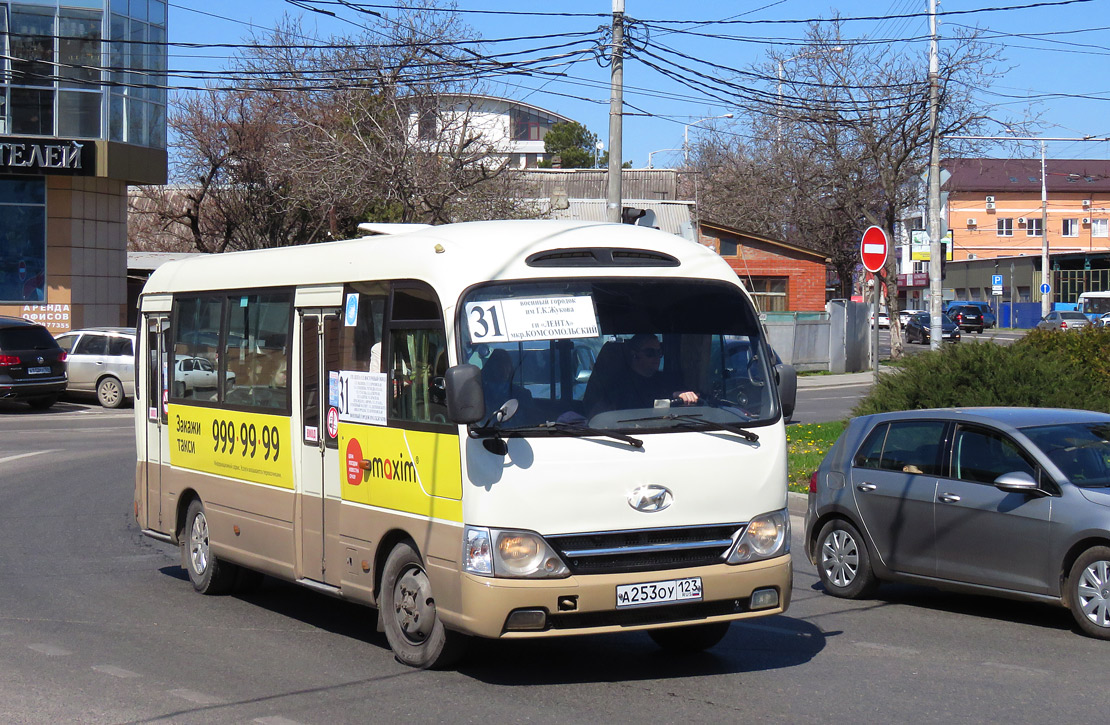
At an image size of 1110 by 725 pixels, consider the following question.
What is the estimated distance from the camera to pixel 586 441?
669 cm

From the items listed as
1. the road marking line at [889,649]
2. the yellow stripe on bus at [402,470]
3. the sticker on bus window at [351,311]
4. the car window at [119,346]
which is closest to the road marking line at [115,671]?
the yellow stripe on bus at [402,470]

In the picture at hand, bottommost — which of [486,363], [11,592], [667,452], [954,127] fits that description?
[11,592]

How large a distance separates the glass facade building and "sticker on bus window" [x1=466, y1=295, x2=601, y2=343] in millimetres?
27610

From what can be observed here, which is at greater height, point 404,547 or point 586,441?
point 586,441

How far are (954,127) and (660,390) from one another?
35.5m

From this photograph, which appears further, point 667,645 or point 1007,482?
point 1007,482

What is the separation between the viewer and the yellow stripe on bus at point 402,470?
6.75m

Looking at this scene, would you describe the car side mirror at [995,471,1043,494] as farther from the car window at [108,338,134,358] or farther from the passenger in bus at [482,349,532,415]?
the car window at [108,338,134,358]

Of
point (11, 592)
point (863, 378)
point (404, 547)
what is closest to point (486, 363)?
point (404, 547)

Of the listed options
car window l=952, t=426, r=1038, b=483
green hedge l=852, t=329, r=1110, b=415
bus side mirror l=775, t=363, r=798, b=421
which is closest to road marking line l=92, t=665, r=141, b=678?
bus side mirror l=775, t=363, r=798, b=421

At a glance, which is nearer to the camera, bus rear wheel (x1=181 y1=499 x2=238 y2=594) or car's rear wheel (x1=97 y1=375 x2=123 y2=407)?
bus rear wheel (x1=181 y1=499 x2=238 y2=594)

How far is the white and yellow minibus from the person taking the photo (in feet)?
21.5

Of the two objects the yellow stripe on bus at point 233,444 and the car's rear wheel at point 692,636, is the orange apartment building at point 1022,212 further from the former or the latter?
the car's rear wheel at point 692,636

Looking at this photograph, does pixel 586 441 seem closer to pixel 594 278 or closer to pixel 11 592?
pixel 594 278
